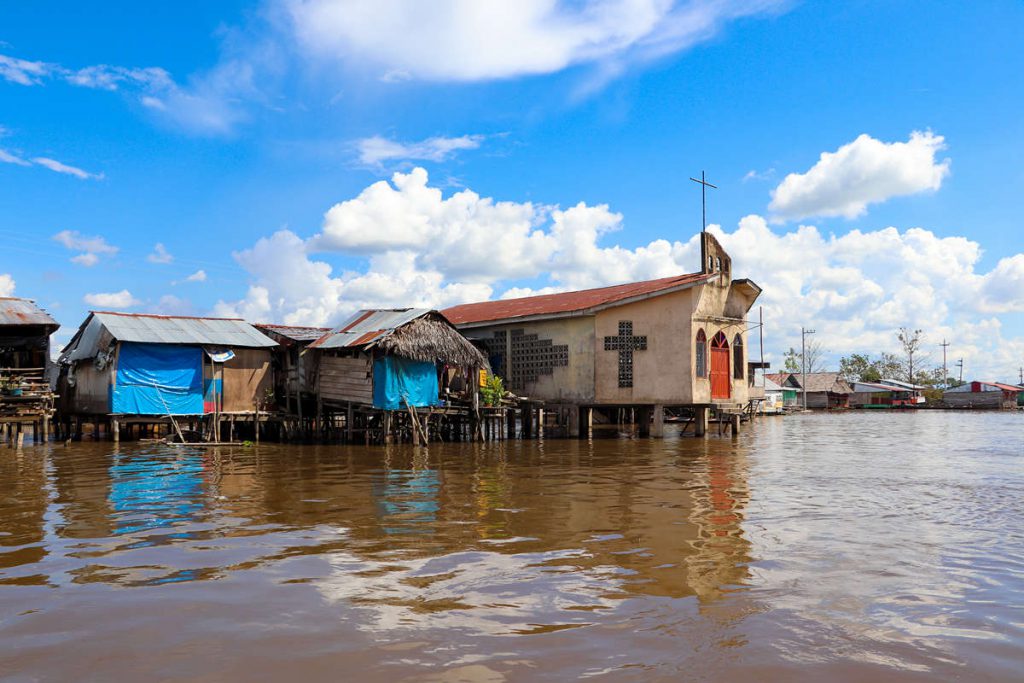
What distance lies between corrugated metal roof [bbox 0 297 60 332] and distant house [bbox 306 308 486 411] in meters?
7.28

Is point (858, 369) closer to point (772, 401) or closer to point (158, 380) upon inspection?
point (772, 401)

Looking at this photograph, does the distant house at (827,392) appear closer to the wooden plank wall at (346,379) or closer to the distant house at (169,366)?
the wooden plank wall at (346,379)

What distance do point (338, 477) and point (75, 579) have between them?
7093 millimetres

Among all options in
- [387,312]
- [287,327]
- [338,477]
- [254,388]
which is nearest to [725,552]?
[338,477]

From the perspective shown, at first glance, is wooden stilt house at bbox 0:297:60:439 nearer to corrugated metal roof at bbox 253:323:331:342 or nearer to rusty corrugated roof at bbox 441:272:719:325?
corrugated metal roof at bbox 253:323:331:342

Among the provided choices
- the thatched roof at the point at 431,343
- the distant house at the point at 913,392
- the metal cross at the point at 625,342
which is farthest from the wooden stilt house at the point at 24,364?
the distant house at the point at 913,392

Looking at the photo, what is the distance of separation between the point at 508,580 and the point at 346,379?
55.6 feet

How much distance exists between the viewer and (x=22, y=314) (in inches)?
861

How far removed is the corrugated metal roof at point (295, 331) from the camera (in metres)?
24.5

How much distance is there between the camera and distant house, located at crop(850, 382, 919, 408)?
64.6 metres

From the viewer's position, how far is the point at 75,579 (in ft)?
20.1

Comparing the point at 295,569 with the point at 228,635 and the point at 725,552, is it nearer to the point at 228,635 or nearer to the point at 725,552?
the point at 228,635

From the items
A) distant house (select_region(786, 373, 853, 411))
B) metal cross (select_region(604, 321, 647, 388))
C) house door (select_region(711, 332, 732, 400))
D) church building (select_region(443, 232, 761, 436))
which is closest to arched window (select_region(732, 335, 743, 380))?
church building (select_region(443, 232, 761, 436))

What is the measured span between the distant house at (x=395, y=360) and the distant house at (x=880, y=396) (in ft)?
172
